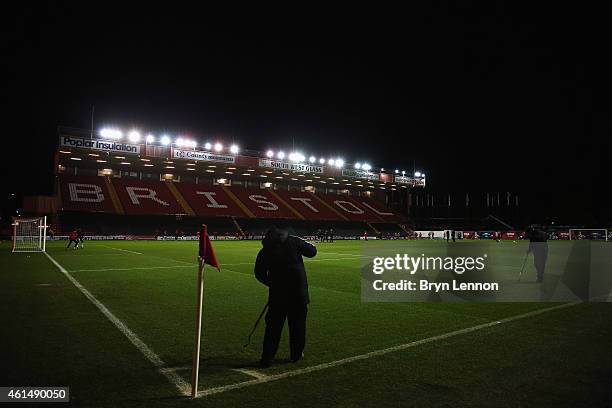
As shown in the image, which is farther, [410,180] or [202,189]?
[410,180]

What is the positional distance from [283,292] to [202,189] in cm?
5954

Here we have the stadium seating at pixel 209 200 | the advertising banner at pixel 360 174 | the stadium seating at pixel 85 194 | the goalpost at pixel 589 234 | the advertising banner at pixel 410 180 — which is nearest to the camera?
the stadium seating at pixel 85 194

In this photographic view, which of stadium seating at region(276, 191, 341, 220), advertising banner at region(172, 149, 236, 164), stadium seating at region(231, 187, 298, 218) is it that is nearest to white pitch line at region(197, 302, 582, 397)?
advertising banner at region(172, 149, 236, 164)

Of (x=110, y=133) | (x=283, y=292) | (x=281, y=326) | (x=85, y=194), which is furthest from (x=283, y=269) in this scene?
(x=85, y=194)

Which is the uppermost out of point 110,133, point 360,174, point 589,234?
point 110,133

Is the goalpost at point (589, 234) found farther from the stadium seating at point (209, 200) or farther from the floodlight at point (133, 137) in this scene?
the floodlight at point (133, 137)

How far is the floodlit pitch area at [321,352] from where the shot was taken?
4387 mm

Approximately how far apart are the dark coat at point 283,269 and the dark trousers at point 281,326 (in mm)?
89

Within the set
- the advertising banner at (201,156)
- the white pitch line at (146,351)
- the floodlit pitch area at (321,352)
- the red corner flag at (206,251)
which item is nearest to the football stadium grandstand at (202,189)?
the advertising banner at (201,156)

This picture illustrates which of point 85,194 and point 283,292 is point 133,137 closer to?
point 85,194

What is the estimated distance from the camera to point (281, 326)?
211 inches

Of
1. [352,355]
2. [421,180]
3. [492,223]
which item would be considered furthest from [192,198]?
[492,223]

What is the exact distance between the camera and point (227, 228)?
5469 centimetres

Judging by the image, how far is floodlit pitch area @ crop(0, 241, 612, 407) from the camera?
439 centimetres
